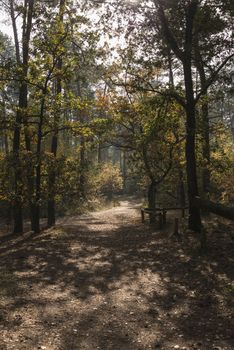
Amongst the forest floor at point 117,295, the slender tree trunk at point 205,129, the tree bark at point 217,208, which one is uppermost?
the slender tree trunk at point 205,129

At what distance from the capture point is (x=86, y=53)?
18.4 meters

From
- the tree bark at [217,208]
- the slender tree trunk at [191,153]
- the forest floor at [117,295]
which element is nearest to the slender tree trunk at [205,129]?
the slender tree trunk at [191,153]

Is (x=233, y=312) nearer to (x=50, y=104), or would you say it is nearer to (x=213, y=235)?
(x=213, y=235)

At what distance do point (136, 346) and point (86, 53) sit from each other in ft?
48.6

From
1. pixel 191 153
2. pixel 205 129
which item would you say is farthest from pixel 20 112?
pixel 205 129

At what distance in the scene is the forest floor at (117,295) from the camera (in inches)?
261

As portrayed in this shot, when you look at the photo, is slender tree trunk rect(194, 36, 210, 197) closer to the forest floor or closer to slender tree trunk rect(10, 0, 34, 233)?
the forest floor

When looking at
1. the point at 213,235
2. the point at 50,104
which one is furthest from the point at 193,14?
the point at 213,235

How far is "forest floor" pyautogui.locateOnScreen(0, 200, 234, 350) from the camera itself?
21.8 feet

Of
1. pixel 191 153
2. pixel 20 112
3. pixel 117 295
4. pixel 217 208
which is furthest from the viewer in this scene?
pixel 20 112

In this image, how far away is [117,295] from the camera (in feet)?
29.5

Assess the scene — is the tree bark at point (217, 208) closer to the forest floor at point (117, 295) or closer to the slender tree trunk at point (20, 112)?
the forest floor at point (117, 295)

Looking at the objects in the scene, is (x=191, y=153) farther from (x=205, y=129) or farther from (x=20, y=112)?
(x=20, y=112)

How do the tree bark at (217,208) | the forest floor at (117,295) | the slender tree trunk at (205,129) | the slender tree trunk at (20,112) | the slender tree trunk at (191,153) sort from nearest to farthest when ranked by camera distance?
the forest floor at (117,295) < the tree bark at (217,208) < the slender tree trunk at (191,153) < the slender tree trunk at (20,112) < the slender tree trunk at (205,129)
